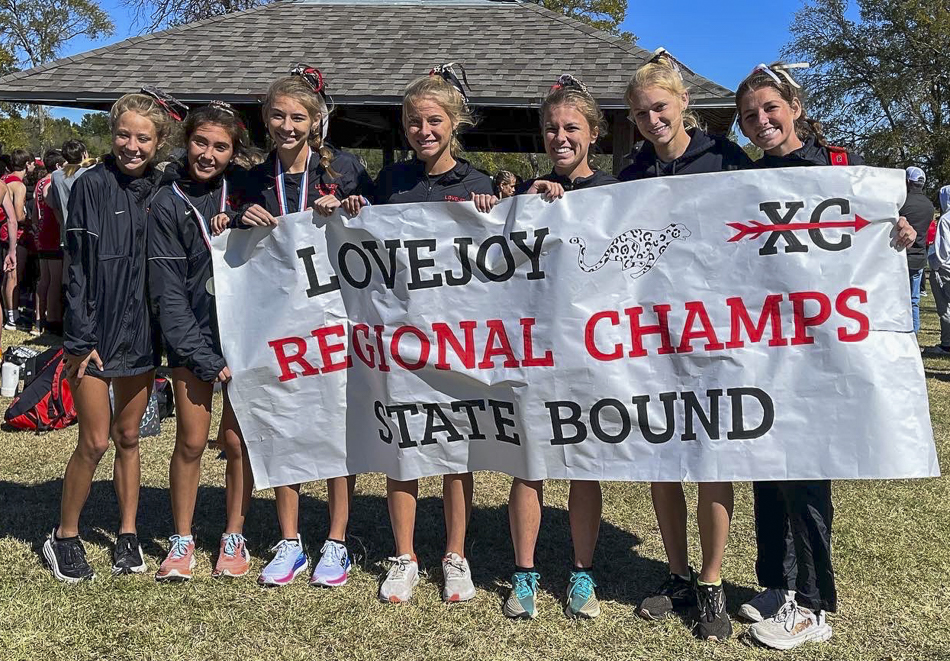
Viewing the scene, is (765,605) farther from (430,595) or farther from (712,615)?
(430,595)

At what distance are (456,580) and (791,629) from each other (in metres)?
1.36

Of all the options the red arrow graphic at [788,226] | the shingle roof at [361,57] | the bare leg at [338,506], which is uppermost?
the shingle roof at [361,57]

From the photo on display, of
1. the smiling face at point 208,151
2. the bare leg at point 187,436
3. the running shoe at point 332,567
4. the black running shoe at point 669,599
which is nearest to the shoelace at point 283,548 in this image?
the running shoe at point 332,567

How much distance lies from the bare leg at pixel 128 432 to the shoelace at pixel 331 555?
0.89 meters

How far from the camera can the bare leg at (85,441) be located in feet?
12.7

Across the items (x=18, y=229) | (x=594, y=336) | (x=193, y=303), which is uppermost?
(x=18, y=229)

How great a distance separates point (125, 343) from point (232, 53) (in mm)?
9425

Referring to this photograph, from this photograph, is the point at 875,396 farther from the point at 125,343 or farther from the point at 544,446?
the point at 125,343

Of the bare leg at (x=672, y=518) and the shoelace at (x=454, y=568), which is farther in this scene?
the shoelace at (x=454, y=568)

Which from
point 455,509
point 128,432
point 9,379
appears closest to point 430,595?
point 455,509

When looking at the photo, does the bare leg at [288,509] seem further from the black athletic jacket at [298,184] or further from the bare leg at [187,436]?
the black athletic jacket at [298,184]

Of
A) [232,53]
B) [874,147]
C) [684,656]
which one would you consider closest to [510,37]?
[232,53]

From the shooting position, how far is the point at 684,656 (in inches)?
133

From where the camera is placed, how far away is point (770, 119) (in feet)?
11.1
